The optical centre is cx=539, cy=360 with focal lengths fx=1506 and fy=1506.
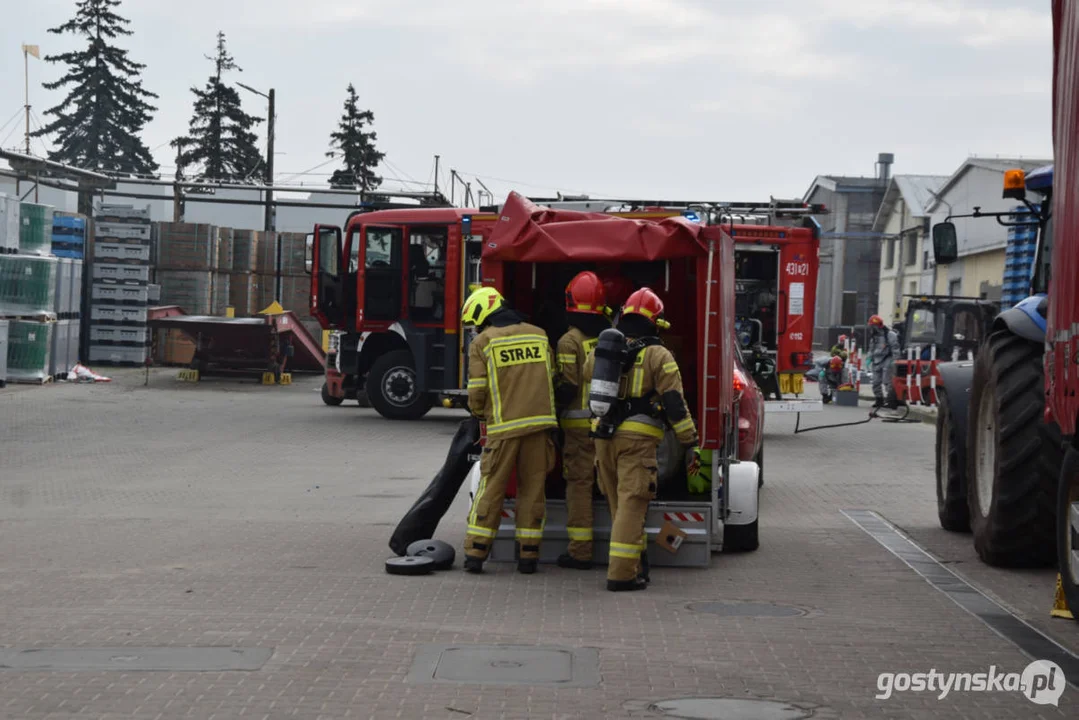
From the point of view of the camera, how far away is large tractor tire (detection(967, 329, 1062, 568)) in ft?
31.6

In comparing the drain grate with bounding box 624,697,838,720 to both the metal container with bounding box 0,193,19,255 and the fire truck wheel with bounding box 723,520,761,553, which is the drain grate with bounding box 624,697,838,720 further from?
the metal container with bounding box 0,193,19,255

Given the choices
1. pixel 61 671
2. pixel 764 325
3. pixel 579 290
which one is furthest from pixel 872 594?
pixel 764 325

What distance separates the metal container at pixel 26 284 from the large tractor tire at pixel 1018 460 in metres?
22.3

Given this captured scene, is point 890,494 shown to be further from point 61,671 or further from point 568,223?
point 61,671

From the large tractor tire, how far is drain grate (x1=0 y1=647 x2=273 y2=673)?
5.02 meters

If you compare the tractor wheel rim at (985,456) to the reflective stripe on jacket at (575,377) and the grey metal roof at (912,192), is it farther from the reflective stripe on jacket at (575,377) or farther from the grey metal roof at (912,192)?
the grey metal roof at (912,192)

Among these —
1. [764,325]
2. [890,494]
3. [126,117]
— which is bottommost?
[890,494]

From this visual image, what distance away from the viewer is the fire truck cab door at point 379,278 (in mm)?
23969

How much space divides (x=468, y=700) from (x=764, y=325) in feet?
53.1

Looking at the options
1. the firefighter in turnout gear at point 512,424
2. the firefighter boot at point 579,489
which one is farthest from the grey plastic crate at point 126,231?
the firefighter boot at point 579,489

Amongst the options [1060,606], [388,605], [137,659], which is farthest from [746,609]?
[137,659]

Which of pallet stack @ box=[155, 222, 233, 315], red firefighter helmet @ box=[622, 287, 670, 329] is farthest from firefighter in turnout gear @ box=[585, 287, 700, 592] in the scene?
pallet stack @ box=[155, 222, 233, 315]

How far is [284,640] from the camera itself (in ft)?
24.6

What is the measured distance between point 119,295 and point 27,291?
6.47 meters
